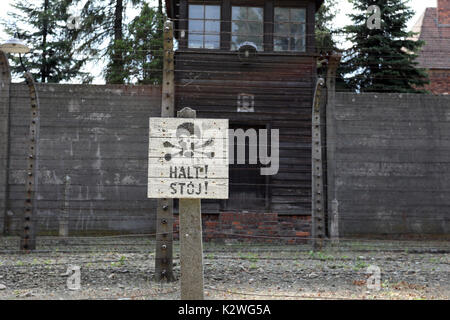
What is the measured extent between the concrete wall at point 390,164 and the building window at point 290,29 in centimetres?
164

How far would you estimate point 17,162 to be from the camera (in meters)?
10.9

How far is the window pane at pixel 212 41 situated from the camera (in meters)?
11.4

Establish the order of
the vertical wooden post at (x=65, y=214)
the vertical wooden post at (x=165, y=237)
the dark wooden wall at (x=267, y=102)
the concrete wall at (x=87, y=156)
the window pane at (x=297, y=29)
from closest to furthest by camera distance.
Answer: the vertical wooden post at (x=165, y=237), the vertical wooden post at (x=65, y=214), the concrete wall at (x=87, y=156), the dark wooden wall at (x=267, y=102), the window pane at (x=297, y=29)

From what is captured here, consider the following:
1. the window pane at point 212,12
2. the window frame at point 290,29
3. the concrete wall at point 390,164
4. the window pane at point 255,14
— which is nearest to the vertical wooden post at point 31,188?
the window pane at point 212,12

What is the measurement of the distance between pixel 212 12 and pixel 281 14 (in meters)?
1.68

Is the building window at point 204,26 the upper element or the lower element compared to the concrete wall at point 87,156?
upper

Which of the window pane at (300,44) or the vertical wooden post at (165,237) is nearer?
the vertical wooden post at (165,237)

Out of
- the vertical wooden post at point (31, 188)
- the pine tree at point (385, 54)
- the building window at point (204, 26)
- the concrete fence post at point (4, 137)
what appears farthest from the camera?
Answer: the pine tree at point (385, 54)

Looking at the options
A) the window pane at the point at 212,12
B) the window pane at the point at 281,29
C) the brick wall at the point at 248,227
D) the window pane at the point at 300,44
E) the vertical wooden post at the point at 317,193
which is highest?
the window pane at the point at 212,12

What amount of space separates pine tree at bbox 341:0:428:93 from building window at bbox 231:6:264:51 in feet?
16.2

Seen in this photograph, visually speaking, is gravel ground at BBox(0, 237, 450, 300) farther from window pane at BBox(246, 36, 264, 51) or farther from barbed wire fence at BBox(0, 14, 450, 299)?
window pane at BBox(246, 36, 264, 51)

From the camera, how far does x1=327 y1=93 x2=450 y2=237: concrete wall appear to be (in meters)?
11.2

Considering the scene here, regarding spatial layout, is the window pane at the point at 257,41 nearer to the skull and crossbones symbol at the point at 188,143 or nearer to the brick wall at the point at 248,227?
the brick wall at the point at 248,227
